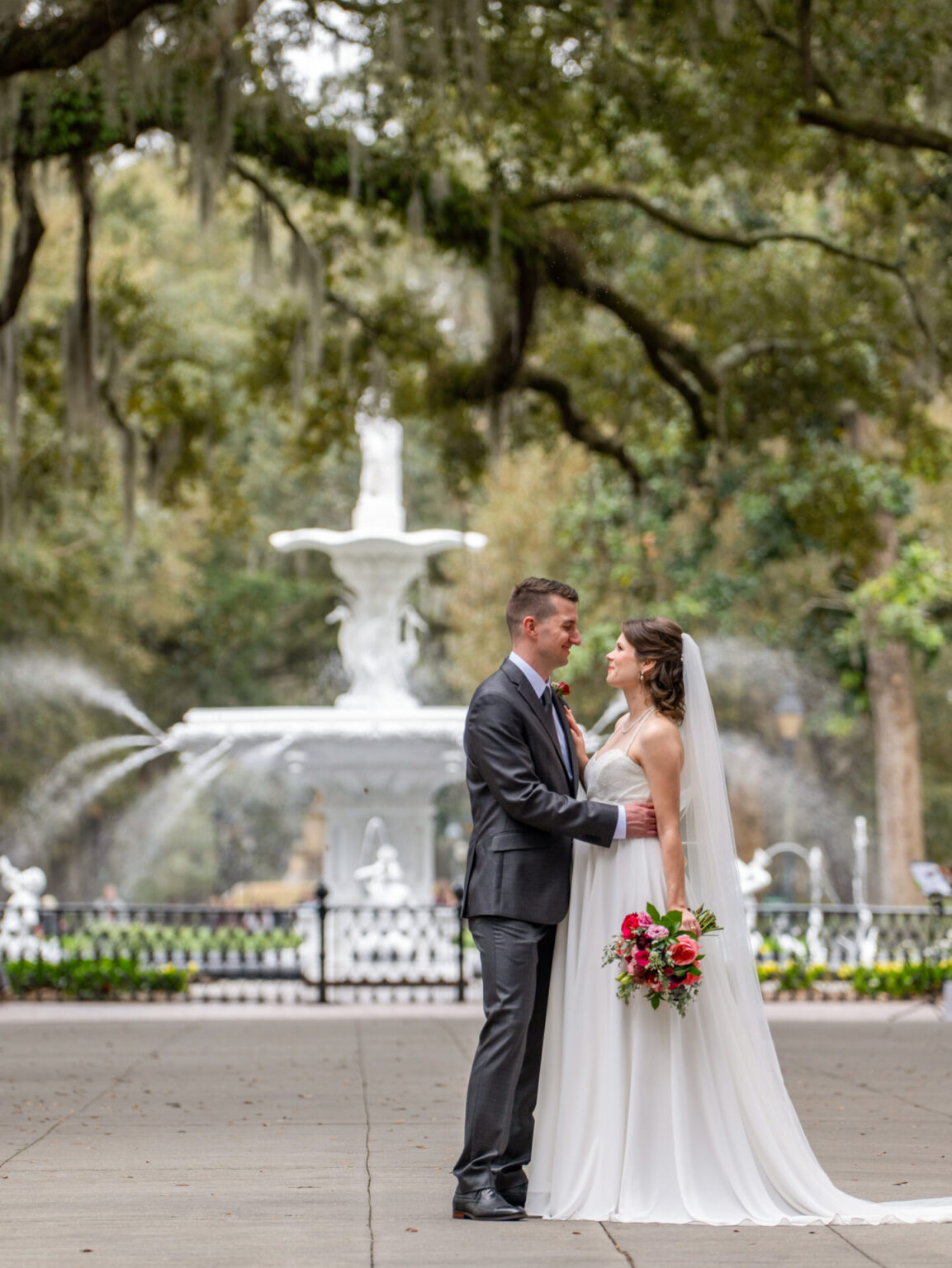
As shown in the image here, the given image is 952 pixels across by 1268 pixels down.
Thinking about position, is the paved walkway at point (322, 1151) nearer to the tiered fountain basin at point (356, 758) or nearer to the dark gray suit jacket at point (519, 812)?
the dark gray suit jacket at point (519, 812)

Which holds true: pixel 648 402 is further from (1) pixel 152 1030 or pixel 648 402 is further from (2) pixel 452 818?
(2) pixel 452 818

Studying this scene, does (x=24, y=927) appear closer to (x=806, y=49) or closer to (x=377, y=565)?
(x=377, y=565)

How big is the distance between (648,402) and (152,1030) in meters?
10.7

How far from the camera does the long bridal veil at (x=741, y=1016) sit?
5.47 m

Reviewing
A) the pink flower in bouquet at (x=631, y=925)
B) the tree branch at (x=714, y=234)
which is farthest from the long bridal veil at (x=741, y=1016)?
the tree branch at (x=714, y=234)

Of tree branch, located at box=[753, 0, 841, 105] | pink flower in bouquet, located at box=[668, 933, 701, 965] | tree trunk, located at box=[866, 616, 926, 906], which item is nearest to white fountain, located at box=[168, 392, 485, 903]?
tree branch, located at box=[753, 0, 841, 105]

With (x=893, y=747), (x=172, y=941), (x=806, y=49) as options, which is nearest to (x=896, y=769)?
(x=893, y=747)

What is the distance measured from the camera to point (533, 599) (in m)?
5.75

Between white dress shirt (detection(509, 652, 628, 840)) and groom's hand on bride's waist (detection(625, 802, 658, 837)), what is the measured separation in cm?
3

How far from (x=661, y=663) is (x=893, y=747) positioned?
23.3m

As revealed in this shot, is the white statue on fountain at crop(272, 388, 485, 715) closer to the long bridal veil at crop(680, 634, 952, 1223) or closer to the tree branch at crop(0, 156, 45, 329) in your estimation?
the tree branch at crop(0, 156, 45, 329)

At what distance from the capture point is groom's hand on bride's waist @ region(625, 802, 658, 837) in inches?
224

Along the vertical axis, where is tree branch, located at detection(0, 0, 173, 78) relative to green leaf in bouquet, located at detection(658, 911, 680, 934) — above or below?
above

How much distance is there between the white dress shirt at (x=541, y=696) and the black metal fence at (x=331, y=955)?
29.5 ft
